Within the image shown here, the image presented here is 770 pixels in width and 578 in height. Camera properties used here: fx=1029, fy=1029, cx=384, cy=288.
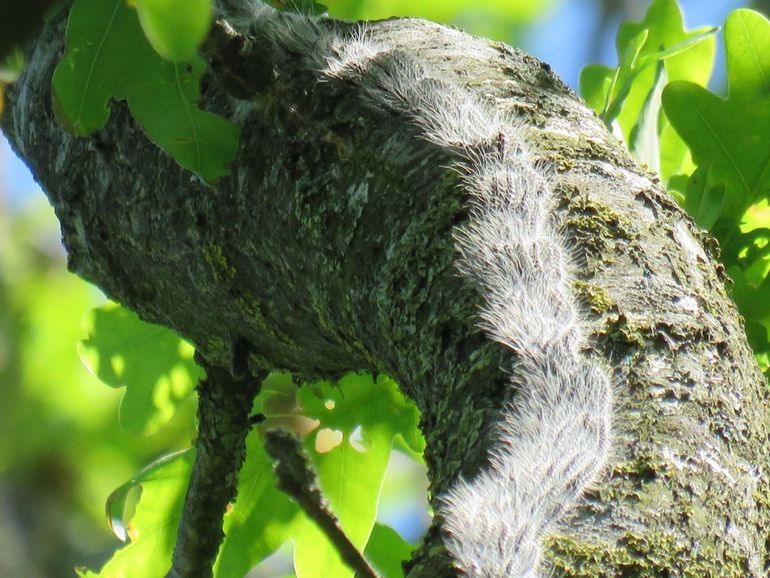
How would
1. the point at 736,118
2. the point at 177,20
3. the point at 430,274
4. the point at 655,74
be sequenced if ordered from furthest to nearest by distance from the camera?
the point at 655,74 < the point at 736,118 < the point at 430,274 < the point at 177,20

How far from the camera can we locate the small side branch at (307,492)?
651mm

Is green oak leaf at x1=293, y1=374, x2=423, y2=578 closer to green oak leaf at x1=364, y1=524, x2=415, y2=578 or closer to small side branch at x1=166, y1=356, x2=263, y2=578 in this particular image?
green oak leaf at x1=364, y1=524, x2=415, y2=578

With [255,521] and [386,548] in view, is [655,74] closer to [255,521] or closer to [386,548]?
[386,548]

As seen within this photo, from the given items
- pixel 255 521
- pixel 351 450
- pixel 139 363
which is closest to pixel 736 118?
pixel 351 450

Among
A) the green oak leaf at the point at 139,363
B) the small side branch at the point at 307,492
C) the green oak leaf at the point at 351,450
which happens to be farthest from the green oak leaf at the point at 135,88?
the green oak leaf at the point at 139,363

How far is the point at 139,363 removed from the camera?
2145mm

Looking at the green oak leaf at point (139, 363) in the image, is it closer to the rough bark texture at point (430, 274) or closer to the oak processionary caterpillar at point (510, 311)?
the rough bark texture at point (430, 274)

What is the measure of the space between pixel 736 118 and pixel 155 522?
1340 millimetres

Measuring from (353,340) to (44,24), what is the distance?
745mm

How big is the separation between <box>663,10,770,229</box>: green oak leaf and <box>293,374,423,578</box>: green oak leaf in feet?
2.28

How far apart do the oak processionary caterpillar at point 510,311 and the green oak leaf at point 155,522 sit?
1.00 meters

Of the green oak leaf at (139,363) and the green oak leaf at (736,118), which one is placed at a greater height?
the green oak leaf at (139,363)

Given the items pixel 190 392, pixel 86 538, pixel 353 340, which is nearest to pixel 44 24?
pixel 353 340

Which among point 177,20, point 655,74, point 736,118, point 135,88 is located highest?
point 135,88
